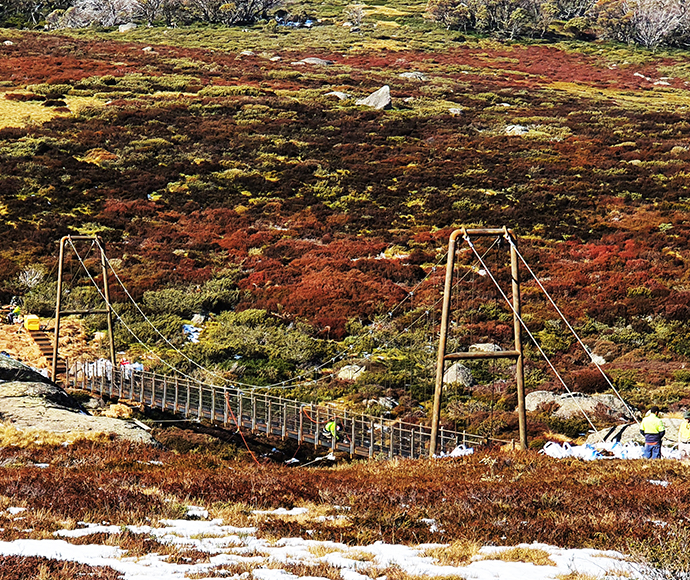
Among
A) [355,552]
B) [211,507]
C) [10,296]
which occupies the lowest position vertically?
[10,296]

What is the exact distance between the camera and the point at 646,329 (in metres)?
27.7

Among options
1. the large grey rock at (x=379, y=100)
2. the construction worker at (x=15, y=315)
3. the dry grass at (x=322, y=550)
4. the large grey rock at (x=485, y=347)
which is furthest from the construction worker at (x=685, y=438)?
the large grey rock at (x=379, y=100)

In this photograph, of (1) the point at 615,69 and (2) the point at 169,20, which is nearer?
(1) the point at 615,69

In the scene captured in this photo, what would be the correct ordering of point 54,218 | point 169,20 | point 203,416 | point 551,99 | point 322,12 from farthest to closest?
point 322,12 < point 169,20 < point 551,99 < point 54,218 < point 203,416

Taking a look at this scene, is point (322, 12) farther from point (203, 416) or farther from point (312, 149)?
point (203, 416)

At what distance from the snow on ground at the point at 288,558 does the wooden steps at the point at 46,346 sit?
2005cm

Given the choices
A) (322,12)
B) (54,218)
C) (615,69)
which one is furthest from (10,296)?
(322,12)

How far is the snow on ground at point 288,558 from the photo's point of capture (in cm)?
650

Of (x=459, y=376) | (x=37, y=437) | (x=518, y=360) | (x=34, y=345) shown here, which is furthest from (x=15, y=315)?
(x=518, y=360)

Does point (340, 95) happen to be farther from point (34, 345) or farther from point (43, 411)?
point (43, 411)

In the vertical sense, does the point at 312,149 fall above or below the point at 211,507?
below

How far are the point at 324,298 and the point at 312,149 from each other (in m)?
25.8

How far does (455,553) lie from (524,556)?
2.23 ft

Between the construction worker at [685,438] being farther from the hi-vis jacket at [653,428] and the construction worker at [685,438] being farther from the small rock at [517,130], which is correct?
the small rock at [517,130]
